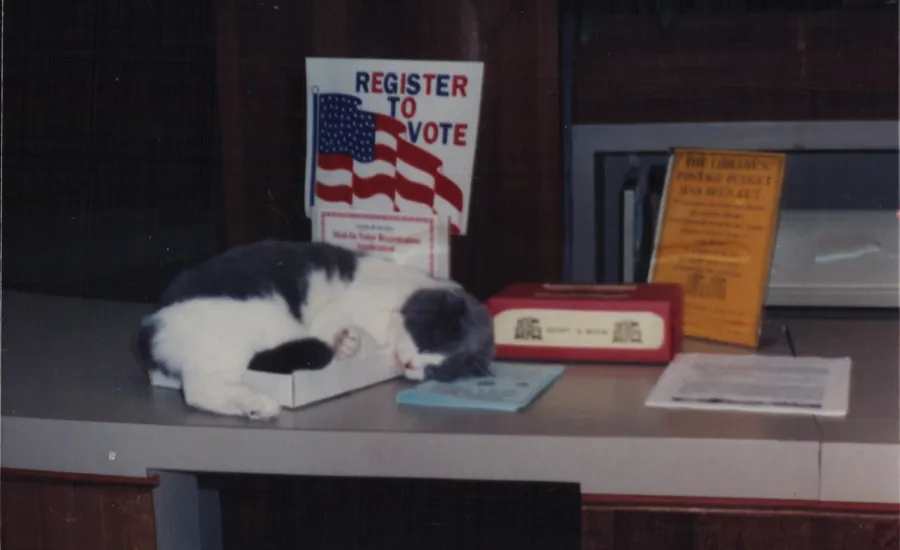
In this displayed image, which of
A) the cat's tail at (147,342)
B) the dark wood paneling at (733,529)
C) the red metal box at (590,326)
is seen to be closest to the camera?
the dark wood paneling at (733,529)

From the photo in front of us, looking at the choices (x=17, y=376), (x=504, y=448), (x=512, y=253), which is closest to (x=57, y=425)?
(x=17, y=376)

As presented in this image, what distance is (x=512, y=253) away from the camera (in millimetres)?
1914

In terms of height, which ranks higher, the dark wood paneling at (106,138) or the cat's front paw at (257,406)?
the dark wood paneling at (106,138)

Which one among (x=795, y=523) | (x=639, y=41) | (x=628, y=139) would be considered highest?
(x=639, y=41)

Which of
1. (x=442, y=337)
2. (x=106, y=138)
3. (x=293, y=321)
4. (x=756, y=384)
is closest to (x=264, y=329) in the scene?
(x=293, y=321)

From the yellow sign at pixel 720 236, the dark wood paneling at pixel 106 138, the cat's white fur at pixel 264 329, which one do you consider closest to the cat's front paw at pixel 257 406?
the cat's white fur at pixel 264 329

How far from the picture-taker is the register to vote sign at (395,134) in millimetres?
1417

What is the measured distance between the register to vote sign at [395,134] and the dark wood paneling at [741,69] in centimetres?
60

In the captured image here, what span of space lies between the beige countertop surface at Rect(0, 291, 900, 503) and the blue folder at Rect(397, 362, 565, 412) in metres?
0.01

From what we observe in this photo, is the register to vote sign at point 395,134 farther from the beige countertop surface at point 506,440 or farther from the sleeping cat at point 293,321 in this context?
the beige countertop surface at point 506,440

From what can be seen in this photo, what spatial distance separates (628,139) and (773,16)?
1.05 feet

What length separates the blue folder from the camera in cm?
111

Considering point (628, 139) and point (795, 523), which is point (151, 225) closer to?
point (628, 139)

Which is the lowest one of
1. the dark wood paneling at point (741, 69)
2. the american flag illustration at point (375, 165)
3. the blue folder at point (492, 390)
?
the blue folder at point (492, 390)
